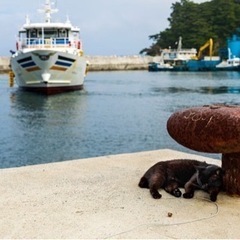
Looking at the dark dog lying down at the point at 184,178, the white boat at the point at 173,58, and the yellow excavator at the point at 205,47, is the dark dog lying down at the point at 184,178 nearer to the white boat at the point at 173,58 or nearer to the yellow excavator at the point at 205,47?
the white boat at the point at 173,58

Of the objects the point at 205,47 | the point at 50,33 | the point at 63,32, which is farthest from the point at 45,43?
the point at 205,47

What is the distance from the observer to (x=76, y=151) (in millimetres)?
15664

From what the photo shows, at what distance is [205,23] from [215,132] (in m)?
96.3

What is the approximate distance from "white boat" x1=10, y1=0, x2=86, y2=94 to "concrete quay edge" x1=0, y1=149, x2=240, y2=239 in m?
31.8

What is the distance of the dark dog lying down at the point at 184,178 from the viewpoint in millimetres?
5043

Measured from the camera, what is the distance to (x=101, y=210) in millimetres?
4641

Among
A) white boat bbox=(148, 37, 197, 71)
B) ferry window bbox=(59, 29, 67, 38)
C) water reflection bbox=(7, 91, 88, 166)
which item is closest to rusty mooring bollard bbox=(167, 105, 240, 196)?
water reflection bbox=(7, 91, 88, 166)

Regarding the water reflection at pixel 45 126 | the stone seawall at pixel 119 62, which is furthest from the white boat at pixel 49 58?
the stone seawall at pixel 119 62

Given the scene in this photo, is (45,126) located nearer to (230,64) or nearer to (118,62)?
(230,64)

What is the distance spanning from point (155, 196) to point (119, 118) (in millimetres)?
20068

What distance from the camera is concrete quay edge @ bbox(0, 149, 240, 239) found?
4148 mm

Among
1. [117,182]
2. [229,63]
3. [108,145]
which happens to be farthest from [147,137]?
[229,63]

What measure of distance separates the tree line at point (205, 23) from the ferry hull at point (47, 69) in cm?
5810

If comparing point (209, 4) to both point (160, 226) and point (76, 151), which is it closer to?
point (76, 151)
